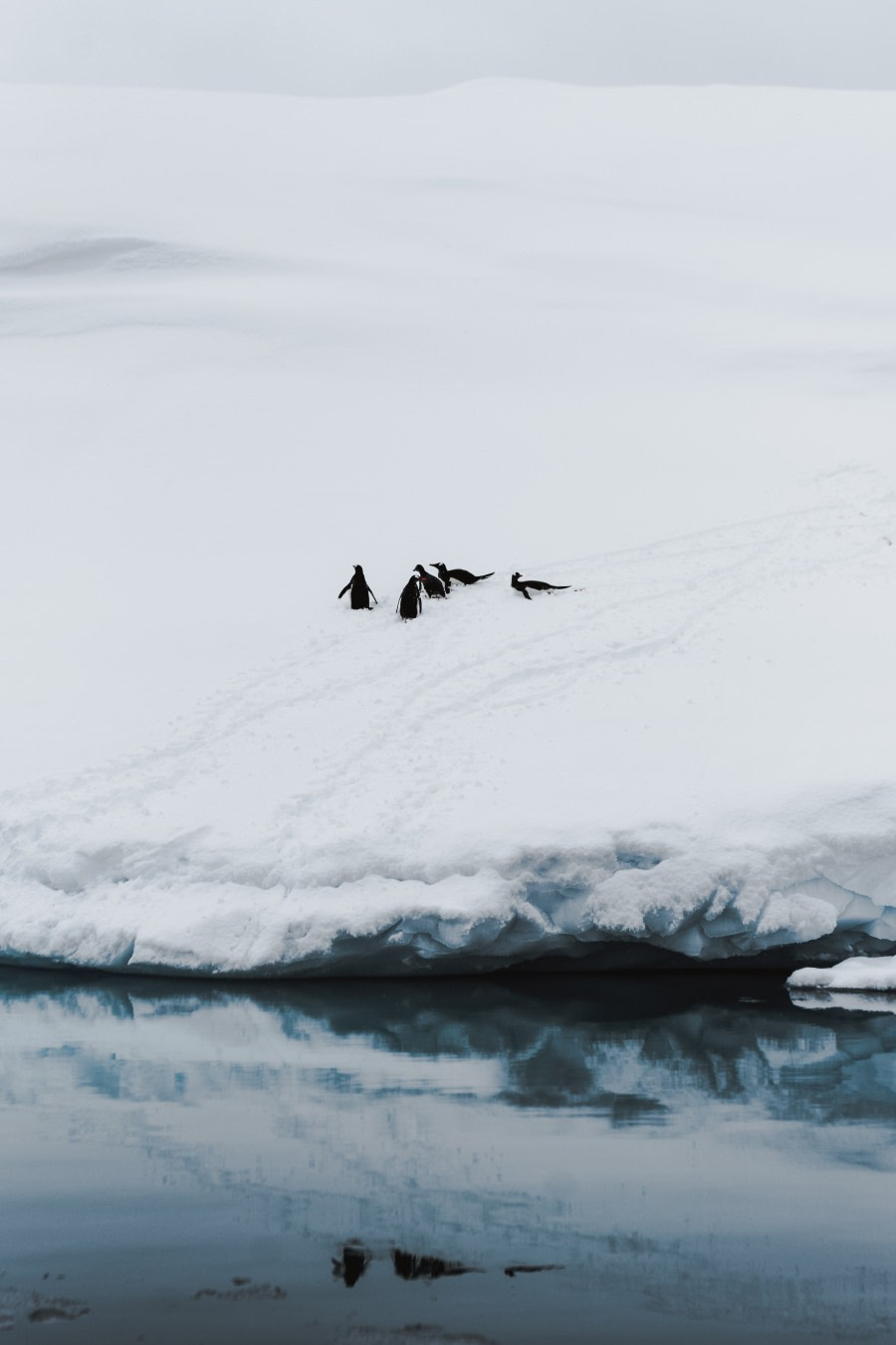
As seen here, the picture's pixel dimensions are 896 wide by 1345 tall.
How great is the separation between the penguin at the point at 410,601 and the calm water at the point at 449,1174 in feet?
18.5

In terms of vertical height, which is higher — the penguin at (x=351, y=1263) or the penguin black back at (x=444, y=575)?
the penguin black back at (x=444, y=575)

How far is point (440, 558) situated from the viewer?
15.8 meters

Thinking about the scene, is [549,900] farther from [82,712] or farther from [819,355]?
[819,355]

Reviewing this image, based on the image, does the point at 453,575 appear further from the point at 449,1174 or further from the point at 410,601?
the point at 449,1174

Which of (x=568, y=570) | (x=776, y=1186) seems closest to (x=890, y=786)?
(x=776, y=1186)

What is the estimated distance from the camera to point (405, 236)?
29.2 metres

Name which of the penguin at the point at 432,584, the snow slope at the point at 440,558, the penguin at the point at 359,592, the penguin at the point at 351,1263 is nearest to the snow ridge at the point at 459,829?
the snow slope at the point at 440,558

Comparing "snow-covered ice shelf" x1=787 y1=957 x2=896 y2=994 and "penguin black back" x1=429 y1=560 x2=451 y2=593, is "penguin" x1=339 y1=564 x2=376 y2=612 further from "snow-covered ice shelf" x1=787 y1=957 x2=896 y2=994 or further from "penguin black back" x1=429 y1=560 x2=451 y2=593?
"snow-covered ice shelf" x1=787 y1=957 x2=896 y2=994

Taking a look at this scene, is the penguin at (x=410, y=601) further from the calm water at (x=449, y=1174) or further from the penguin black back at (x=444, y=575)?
the calm water at (x=449, y=1174)

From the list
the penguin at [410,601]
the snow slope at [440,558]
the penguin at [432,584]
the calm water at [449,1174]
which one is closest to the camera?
the calm water at [449,1174]

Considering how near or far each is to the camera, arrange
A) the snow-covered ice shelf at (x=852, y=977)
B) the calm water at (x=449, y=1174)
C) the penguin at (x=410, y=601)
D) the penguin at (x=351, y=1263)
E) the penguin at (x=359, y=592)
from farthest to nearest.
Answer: the penguin at (x=359, y=592), the penguin at (x=410, y=601), the snow-covered ice shelf at (x=852, y=977), the penguin at (x=351, y=1263), the calm water at (x=449, y=1174)

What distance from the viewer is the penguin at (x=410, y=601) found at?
46.0ft

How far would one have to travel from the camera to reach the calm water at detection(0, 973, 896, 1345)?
4.59 metres

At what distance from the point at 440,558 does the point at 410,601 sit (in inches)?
72.1
